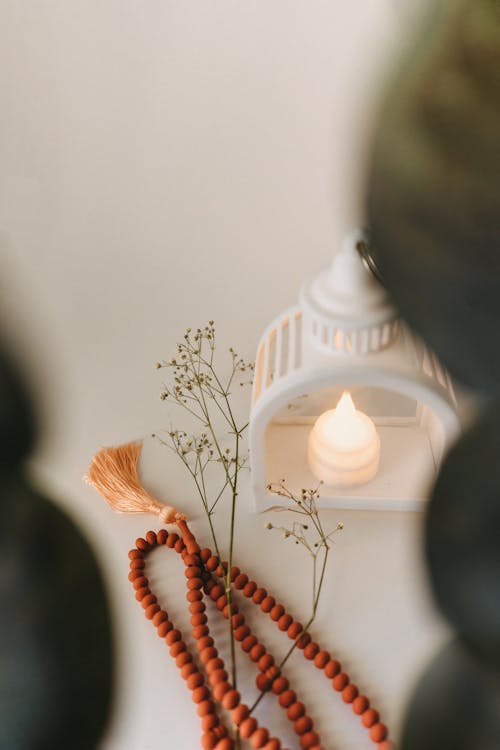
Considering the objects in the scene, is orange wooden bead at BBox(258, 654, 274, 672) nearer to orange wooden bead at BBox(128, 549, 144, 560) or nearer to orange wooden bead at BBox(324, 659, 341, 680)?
orange wooden bead at BBox(324, 659, 341, 680)

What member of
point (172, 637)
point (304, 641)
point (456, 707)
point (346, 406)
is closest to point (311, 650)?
point (304, 641)

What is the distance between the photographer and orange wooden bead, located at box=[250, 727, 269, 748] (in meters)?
0.53

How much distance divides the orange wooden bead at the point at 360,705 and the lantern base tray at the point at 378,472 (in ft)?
0.59

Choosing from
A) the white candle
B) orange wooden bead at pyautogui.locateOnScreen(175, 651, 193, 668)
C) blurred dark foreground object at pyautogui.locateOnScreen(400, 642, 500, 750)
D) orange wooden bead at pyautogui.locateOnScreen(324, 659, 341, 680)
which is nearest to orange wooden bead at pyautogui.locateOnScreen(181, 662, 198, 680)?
orange wooden bead at pyautogui.locateOnScreen(175, 651, 193, 668)

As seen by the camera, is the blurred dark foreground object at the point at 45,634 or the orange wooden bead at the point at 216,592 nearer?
the blurred dark foreground object at the point at 45,634

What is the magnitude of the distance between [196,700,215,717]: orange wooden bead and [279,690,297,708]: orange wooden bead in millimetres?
52

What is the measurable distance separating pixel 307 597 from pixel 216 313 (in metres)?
0.37

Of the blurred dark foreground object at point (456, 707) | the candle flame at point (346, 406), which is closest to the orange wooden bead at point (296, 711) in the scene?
the candle flame at point (346, 406)

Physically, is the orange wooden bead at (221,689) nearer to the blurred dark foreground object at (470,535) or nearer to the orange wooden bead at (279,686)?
the orange wooden bead at (279,686)

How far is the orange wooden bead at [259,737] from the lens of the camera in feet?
1.75

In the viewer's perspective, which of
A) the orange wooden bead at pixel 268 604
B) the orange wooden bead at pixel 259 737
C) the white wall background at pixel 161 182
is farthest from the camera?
the white wall background at pixel 161 182

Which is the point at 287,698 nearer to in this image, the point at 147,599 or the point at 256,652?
the point at 256,652

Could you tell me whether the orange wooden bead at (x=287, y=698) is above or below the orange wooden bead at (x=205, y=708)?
above

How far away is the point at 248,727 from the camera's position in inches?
21.2
